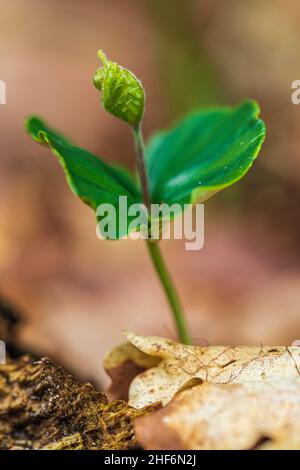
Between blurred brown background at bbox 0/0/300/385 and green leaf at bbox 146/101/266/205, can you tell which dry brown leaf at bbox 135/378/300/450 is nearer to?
green leaf at bbox 146/101/266/205

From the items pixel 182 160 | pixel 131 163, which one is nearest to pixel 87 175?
pixel 182 160

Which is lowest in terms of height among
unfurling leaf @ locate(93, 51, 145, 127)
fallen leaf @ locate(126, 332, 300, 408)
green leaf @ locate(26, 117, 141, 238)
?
fallen leaf @ locate(126, 332, 300, 408)

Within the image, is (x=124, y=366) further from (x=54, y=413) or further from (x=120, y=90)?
(x=120, y=90)

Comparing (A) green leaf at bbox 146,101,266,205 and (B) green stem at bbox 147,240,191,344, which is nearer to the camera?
(A) green leaf at bbox 146,101,266,205

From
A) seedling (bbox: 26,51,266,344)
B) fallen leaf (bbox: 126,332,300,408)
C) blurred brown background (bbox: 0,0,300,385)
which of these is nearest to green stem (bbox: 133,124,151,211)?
seedling (bbox: 26,51,266,344)

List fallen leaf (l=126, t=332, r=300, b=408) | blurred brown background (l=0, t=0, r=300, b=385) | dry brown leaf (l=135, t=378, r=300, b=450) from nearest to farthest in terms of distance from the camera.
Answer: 1. dry brown leaf (l=135, t=378, r=300, b=450)
2. fallen leaf (l=126, t=332, r=300, b=408)
3. blurred brown background (l=0, t=0, r=300, b=385)

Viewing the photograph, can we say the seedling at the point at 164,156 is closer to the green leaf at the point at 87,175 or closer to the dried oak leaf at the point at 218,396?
the green leaf at the point at 87,175

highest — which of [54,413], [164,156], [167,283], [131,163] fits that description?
[131,163]

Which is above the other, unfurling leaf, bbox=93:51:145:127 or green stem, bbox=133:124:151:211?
unfurling leaf, bbox=93:51:145:127

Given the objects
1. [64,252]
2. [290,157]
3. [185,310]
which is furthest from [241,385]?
[290,157]
